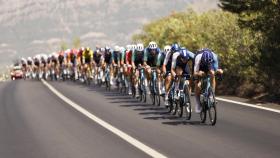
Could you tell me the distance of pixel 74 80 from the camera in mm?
37750

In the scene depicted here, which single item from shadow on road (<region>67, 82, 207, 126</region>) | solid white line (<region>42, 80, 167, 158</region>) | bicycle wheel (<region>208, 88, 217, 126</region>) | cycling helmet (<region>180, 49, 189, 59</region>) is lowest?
solid white line (<region>42, 80, 167, 158</region>)

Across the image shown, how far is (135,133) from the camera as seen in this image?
13.1 meters

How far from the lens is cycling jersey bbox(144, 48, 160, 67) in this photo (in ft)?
64.4

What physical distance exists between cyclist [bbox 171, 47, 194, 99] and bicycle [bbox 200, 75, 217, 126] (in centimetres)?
111

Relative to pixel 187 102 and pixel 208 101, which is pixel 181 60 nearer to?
pixel 187 102

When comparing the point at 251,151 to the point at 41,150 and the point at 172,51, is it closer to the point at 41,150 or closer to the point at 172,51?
the point at 41,150

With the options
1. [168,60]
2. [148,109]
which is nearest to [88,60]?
[148,109]

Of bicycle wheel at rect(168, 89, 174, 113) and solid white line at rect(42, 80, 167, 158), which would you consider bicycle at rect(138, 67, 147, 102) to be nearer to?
solid white line at rect(42, 80, 167, 158)

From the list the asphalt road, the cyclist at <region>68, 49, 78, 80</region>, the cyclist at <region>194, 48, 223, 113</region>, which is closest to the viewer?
the asphalt road

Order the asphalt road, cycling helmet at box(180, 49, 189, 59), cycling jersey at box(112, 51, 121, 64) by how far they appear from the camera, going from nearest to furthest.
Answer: the asphalt road → cycling helmet at box(180, 49, 189, 59) → cycling jersey at box(112, 51, 121, 64)

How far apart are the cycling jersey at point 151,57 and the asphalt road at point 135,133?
141 cm

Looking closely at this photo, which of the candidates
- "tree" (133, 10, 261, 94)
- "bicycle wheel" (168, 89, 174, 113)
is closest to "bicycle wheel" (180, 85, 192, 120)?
"bicycle wheel" (168, 89, 174, 113)

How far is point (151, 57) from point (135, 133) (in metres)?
7.17

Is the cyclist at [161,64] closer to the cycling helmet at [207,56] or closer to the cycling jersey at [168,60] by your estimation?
the cycling jersey at [168,60]
